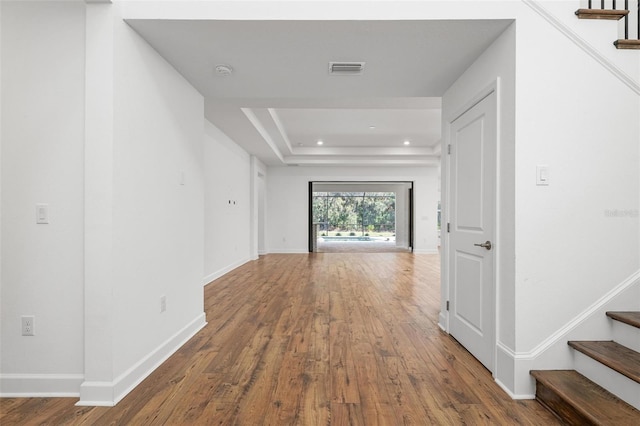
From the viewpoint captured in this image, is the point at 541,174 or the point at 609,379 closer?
the point at 609,379

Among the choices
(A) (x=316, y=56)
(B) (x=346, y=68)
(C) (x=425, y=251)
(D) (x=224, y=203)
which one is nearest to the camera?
(A) (x=316, y=56)

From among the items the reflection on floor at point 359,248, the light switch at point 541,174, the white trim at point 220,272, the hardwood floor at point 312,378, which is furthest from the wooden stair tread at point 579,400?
the reflection on floor at point 359,248

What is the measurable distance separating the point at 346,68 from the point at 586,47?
158 centimetres

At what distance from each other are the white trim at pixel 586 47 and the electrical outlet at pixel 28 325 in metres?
3.65

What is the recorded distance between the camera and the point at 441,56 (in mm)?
2393

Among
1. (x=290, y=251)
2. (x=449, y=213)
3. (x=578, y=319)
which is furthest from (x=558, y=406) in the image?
(x=290, y=251)

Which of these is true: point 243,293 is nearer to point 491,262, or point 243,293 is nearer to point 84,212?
point 84,212

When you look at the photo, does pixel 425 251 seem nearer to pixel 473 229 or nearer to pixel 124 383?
pixel 473 229

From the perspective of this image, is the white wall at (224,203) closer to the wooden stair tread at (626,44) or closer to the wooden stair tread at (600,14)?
the wooden stair tread at (600,14)

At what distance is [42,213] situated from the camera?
1935mm

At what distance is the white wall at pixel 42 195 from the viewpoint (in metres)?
1.93

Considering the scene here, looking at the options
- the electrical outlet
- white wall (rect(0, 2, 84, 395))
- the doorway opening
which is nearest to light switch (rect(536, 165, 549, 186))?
white wall (rect(0, 2, 84, 395))

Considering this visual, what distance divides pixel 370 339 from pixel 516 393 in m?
1.15

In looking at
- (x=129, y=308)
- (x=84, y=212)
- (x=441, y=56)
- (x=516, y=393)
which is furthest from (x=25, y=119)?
(x=516, y=393)
